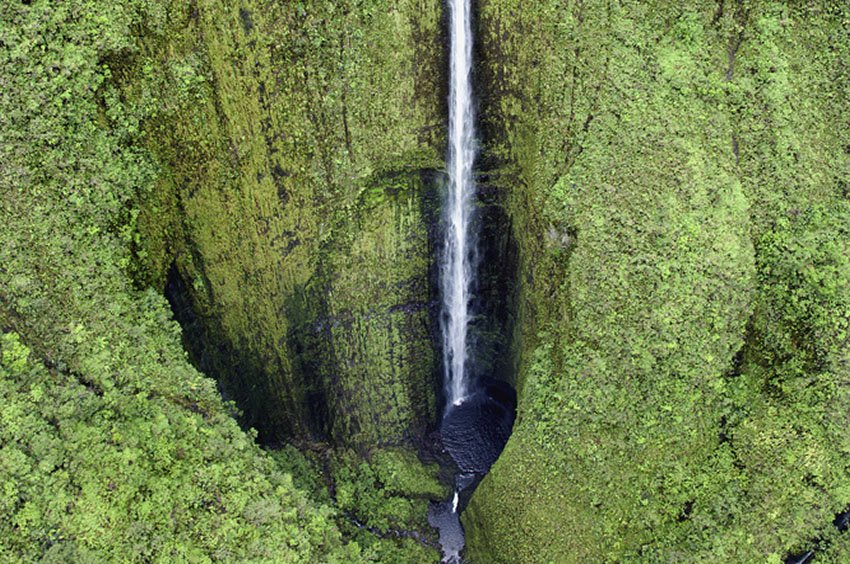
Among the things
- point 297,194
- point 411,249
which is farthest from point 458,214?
point 297,194

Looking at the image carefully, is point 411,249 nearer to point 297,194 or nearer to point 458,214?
point 458,214

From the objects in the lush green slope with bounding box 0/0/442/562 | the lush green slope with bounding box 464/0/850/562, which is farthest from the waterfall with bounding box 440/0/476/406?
the lush green slope with bounding box 0/0/442/562

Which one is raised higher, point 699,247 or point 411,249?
point 699,247

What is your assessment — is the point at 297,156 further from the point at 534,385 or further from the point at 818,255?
the point at 818,255

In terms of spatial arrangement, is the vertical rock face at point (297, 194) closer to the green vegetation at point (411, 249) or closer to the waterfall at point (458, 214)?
the green vegetation at point (411, 249)

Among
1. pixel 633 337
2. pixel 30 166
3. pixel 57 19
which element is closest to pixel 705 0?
pixel 633 337

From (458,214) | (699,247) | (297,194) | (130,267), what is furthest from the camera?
(458,214)
